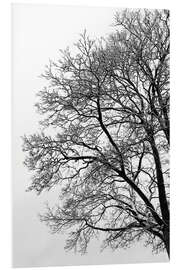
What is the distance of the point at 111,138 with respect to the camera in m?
4.66

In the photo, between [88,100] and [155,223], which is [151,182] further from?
[88,100]

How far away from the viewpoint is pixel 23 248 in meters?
4.33

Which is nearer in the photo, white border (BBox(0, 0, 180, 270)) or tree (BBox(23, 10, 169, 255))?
white border (BBox(0, 0, 180, 270))

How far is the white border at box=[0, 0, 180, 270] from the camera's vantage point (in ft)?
14.0

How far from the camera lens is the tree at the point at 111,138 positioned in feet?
14.8

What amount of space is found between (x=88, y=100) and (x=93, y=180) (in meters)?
0.62

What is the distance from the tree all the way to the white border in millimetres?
65

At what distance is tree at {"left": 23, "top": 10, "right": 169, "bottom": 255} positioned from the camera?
4.52 metres

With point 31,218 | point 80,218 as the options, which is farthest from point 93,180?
point 31,218
